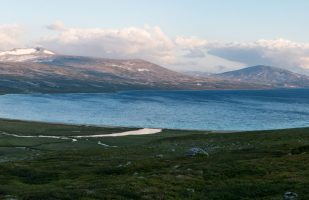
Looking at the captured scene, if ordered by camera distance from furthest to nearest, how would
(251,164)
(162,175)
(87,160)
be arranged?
(87,160)
(251,164)
(162,175)

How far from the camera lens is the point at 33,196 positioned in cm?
3803

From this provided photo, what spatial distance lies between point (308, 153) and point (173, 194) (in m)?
30.7

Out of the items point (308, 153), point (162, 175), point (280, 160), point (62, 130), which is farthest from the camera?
point (62, 130)

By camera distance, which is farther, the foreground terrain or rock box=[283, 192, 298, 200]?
the foreground terrain

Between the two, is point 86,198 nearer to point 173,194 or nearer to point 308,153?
point 173,194

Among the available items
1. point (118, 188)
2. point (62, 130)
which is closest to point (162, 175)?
point (118, 188)

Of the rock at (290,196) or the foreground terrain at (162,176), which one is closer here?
the rock at (290,196)

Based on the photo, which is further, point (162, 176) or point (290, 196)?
point (162, 176)

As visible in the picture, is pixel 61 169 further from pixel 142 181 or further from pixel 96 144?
pixel 96 144

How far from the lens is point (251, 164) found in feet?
→ 170

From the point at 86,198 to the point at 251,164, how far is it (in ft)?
75.2

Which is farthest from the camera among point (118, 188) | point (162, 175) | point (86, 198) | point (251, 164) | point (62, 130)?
point (62, 130)

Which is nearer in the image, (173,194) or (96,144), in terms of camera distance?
(173,194)

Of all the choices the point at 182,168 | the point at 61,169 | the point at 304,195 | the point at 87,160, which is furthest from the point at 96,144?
the point at 304,195
